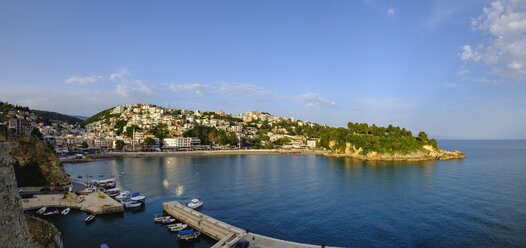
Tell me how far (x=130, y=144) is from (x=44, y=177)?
6234 centimetres

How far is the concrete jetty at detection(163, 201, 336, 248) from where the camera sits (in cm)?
1550

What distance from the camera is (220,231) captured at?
17.9m

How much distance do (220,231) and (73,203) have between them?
1623 centimetres

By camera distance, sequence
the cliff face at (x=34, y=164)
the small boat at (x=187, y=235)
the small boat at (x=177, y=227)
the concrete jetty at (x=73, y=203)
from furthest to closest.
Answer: the cliff face at (x=34, y=164), the concrete jetty at (x=73, y=203), the small boat at (x=177, y=227), the small boat at (x=187, y=235)

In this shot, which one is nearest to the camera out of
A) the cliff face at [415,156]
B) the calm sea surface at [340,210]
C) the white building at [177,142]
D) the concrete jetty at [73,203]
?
the calm sea surface at [340,210]

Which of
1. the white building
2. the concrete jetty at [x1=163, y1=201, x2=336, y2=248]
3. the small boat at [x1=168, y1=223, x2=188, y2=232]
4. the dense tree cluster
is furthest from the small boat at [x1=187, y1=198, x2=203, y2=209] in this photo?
the white building

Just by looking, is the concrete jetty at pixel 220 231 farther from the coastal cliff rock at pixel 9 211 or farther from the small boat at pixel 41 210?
the small boat at pixel 41 210

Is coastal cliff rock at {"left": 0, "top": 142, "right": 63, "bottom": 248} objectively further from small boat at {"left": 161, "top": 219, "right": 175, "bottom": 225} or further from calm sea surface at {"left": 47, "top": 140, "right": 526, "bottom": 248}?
small boat at {"left": 161, "top": 219, "right": 175, "bottom": 225}

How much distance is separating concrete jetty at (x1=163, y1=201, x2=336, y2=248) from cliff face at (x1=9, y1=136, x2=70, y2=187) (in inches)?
673

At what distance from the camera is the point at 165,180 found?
37.9m

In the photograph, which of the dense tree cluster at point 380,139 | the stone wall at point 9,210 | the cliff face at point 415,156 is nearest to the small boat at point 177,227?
the stone wall at point 9,210

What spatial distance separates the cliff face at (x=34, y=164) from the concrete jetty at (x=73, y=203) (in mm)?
4810

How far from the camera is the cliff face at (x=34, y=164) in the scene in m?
28.2

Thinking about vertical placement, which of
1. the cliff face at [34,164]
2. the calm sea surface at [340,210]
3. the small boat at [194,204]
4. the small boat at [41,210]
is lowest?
the calm sea surface at [340,210]
